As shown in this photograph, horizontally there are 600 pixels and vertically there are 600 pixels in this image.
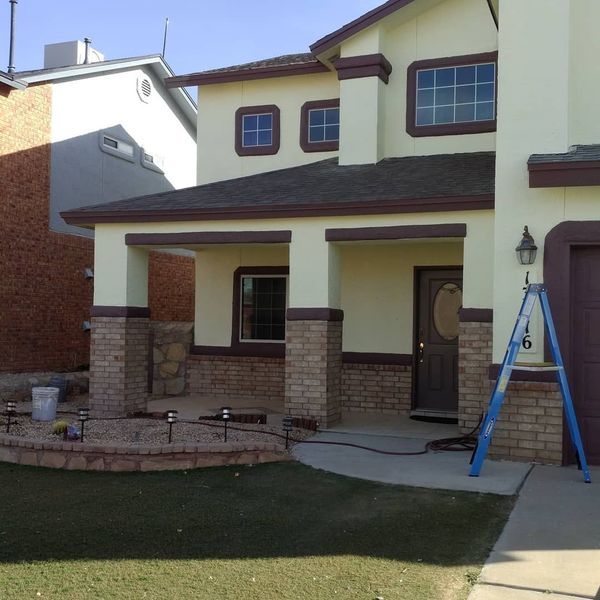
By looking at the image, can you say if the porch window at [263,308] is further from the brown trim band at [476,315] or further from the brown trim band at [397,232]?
the brown trim band at [476,315]

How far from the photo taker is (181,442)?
26.6ft

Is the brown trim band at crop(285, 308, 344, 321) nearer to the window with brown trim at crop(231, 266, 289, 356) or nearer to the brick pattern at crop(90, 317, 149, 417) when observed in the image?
the brick pattern at crop(90, 317, 149, 417)

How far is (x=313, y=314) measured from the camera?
966 centimetres

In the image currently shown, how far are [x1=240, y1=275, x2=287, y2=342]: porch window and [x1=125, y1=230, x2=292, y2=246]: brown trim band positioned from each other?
278 centimetres

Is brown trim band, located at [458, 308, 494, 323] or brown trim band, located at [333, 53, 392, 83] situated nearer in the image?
brown trim band, located at [458, 308, 494, 323]

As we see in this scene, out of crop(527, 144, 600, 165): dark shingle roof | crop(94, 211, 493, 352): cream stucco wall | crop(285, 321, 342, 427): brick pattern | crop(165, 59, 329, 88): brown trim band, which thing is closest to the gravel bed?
crop(285, 321, 342, 427): brick pattern

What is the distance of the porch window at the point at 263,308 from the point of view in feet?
42.3

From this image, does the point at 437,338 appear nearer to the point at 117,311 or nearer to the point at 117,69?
the point at 117,311

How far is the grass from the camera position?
4395 mm

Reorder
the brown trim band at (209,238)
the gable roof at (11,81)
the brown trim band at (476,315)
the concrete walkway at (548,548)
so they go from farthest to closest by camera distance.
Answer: the gable roof at (11,81) → the brown trim band at (209,238) → the brown trim band at (476,315) → the concrete walkway at (548,548)

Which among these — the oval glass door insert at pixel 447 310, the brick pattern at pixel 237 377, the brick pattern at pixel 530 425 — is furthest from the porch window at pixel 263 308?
the brick pattern at pixel 530 425

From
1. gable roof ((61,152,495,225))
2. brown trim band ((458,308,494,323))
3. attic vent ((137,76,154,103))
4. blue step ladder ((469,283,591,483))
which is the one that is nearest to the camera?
blue step ladder ((469,283,591,483))

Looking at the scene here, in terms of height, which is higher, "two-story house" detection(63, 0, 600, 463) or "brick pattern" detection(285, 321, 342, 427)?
"two-story house" detection(63, 0, 600, 463)

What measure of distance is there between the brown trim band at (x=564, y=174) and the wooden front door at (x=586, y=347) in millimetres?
734
